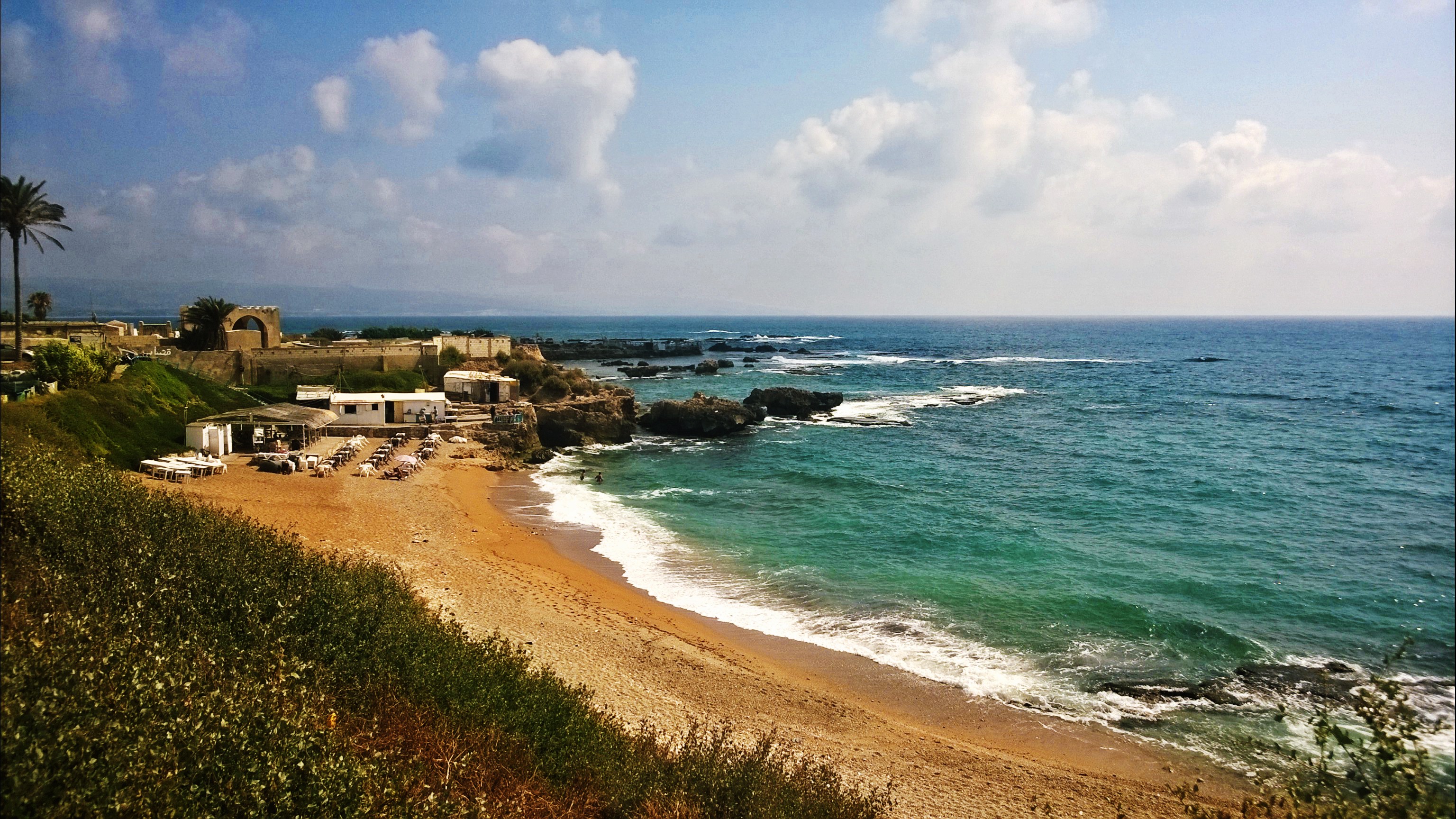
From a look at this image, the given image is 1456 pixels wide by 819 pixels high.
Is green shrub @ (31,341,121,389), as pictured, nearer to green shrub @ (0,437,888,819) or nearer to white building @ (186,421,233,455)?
white building @ (186,421,233,455)

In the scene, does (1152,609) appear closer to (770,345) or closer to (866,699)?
(866,699)

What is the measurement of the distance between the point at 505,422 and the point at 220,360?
15792 mm

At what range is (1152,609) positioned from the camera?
17.9 meters

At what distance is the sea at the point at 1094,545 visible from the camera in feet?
46.2

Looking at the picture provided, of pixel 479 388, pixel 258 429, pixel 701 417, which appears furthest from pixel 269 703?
pixel 701 417

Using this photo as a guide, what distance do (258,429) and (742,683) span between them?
79.3 feet

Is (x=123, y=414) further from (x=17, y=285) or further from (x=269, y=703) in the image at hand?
(x=269, y=703)

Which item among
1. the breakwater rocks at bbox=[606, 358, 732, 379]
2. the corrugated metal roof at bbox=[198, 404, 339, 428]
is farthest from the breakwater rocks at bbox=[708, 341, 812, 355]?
the corrugated metal roof at bbox=[198, 404, 339, 428]

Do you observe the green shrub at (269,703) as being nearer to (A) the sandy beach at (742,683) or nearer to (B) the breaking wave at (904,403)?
(A) the sandy beach at (742,683)

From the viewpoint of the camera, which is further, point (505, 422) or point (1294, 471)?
point (505, 422)

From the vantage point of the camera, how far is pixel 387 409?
121 ft

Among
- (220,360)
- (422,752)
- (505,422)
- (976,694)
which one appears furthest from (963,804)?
(220,360)

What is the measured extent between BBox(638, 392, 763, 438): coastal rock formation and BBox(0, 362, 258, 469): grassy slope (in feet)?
70.8

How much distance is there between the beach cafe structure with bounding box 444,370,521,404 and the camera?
135 feet
